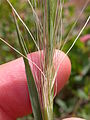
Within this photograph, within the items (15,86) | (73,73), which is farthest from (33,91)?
(73,73)

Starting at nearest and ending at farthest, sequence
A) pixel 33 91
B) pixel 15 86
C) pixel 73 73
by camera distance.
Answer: pixel 33 91 < pixel 15 86 < pixel 73 73

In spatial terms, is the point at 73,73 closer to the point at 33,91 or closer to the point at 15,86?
the point at 15,86

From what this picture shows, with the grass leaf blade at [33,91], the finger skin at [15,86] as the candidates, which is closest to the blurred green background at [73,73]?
the finger skin at [15,86]

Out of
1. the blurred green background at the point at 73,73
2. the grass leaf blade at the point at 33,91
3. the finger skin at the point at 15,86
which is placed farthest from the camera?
the blurred green background at the point at 73,73

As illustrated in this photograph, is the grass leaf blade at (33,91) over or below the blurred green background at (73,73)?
over

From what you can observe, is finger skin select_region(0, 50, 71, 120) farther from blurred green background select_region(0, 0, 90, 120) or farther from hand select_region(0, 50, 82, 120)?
blurred green background select_region(0, 0, 90, 120)

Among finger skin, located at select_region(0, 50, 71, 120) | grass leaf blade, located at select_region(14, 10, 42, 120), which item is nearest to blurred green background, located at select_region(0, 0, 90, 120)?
finger skin, located at select_region(0, 50, 71, 120)

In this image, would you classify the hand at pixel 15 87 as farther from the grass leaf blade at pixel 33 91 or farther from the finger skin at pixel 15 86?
the grass leaf blade at pixel 33 91

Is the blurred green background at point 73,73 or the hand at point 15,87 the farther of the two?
the blurred green background at point 73,73

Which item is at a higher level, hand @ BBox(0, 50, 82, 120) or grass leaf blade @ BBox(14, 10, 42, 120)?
grass leaf blade @ BBox(14, 10, 42, 120)

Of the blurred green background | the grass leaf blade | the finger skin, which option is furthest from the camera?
the blurred green background

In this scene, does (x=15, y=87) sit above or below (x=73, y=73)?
above
